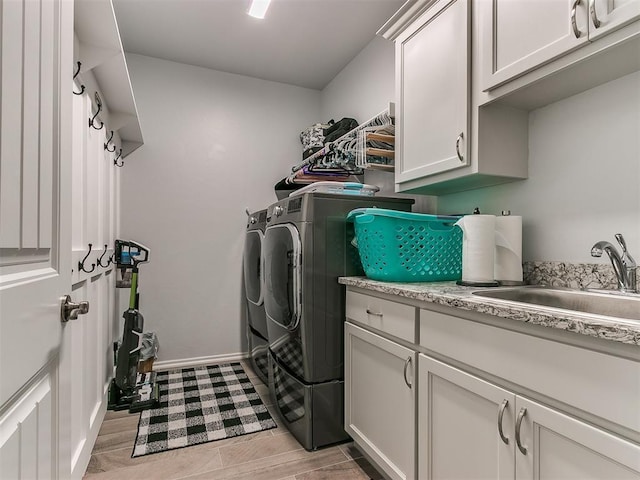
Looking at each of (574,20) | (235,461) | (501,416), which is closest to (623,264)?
(501,416)

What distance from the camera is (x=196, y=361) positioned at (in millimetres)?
3029

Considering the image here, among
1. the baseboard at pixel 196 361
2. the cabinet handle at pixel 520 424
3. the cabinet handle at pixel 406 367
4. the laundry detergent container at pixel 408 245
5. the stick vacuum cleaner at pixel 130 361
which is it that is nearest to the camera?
the cabinet handle at pixel 520 424

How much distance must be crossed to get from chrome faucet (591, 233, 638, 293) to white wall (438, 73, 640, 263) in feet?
0.19

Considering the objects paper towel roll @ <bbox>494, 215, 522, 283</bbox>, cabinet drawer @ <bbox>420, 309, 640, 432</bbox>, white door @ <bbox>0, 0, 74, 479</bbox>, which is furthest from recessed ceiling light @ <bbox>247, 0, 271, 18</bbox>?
cabinet drawer @ <bbox>420, 309, 640, 432</bbox>

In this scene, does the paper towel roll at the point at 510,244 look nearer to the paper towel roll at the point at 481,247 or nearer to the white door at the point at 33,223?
the paper towel roll at the point at 481,247

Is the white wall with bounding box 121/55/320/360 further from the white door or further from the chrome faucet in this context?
the chrome faucet

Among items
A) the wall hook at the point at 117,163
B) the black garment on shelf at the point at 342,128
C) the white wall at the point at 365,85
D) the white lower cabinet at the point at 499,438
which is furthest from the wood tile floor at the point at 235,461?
the white wall at the point at 365,85

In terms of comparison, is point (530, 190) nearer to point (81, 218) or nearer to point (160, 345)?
point (81, 218)

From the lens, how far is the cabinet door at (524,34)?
108 cm

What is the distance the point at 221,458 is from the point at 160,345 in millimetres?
1477

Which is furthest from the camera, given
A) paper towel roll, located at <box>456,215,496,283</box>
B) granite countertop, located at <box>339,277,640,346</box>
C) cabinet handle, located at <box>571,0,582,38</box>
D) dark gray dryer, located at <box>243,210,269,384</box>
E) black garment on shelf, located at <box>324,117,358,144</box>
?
black garment on shelf, located at <box>324,117,358,144</box>

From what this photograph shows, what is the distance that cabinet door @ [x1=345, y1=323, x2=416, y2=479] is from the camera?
1318 mm

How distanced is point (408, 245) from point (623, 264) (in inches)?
28.3

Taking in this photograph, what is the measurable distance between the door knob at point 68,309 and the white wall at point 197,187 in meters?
2.30
